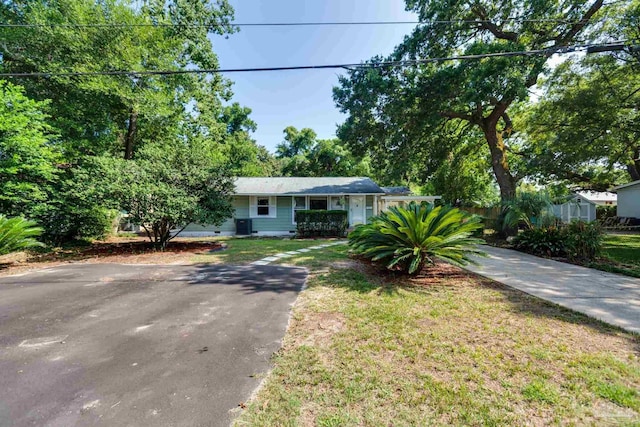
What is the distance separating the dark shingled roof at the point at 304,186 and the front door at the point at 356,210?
70 centimetres

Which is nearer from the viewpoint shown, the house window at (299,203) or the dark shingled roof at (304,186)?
the dark shingled roof at (304,186)

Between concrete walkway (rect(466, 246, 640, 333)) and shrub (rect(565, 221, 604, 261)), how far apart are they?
78 cm

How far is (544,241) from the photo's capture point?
8.08 m

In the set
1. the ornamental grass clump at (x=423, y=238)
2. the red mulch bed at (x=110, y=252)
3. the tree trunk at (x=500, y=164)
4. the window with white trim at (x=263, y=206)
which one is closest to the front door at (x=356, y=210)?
the window with white trim at (x=263, y=206)

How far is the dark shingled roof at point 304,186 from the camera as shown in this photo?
45.8ft

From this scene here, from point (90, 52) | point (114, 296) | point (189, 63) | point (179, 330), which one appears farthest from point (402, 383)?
point (189, 63)

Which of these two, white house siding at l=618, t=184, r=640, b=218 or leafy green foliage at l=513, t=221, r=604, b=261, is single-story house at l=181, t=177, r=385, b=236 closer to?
leafy green foliage at l=513, t=221, r=604, b=261

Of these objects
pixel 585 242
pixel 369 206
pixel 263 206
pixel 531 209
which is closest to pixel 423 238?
pixel 585 242

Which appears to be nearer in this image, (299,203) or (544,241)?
(544,241)

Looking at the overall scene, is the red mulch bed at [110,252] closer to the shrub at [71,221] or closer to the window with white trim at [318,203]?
the shrub at [71,221]

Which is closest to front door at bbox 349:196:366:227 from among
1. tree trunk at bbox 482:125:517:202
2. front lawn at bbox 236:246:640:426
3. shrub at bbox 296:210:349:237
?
shrub at bbox 296:210:349:237

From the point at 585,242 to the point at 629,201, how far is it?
1903cm

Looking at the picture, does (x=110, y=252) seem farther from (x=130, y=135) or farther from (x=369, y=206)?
(x=369, y=206)

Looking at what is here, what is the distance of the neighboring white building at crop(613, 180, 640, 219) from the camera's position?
17.7 m
